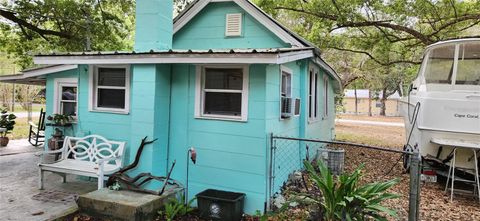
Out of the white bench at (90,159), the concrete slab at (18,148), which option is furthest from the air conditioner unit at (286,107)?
the concrete slab at (18,148)

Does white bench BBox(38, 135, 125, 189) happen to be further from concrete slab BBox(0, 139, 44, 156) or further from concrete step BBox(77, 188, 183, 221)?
concrete slab BBox(0, 139, 44, 156)

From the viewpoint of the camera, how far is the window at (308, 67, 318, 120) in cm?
874

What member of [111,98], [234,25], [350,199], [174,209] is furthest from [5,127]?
[350,199]

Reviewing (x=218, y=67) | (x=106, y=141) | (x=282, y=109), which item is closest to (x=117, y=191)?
(x=106, y=141)

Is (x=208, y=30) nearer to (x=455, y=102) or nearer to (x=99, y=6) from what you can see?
(x=455, y=102)

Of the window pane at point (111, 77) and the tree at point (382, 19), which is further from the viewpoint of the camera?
the tree at point (382, 19)

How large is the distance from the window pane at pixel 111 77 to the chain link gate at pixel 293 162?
3203mm

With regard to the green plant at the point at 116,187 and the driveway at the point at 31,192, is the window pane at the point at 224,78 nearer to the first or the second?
the green plant at the point at 116,187

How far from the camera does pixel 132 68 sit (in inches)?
231

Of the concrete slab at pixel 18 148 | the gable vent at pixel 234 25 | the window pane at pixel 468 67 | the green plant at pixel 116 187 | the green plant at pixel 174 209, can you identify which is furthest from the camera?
the concrete slab at pixel 18 148

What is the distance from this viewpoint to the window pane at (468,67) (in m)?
6.88

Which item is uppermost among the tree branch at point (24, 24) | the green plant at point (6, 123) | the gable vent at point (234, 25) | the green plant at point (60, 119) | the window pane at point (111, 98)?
the tree branch at point (24, 24)

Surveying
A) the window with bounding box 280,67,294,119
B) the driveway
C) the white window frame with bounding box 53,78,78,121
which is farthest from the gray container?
the white window frame with bounding box 53,78,78,121

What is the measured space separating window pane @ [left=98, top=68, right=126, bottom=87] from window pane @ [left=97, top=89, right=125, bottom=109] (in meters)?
0.14
